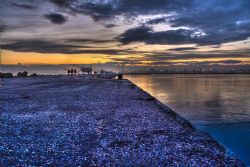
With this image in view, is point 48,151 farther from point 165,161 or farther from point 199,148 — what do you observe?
point 199,148

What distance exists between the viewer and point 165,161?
9500 mm

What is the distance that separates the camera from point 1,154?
32.7ft

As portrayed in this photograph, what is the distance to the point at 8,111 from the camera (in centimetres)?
1950

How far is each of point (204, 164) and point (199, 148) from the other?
1902mm

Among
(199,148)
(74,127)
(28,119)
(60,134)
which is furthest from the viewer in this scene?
(28,119)

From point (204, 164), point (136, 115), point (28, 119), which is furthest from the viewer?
point (136, 115)

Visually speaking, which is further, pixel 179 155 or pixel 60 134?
pixel 60 134

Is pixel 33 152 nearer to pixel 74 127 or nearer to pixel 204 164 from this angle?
pixel 74 127

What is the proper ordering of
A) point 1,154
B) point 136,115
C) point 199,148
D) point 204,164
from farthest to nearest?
point 136,115, point 199,148, point 1,154, point 204,164

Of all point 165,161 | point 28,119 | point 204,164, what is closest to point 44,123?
point 28,119

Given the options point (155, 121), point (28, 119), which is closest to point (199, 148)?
point (155, 121)

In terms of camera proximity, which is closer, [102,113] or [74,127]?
[74,127]

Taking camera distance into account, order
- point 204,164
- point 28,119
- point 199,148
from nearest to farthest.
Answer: point 204,164 < point 199,148 < point 28,119

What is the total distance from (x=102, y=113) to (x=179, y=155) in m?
9.88
